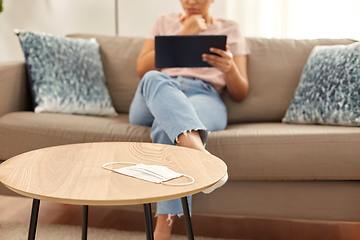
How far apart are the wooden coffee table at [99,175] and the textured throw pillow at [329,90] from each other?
0.80 metres

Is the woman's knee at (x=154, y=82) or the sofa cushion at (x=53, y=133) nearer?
the woman's knee at (x=154, y=82)

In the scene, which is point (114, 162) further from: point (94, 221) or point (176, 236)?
point (94, 221)

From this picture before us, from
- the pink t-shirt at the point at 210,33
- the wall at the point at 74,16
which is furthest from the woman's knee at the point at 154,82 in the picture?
the wall at the point at 74,16

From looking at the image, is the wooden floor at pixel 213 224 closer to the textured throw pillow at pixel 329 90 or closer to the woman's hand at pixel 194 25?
the textured throw pillow at pixel 329 90

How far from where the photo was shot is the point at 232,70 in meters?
1.42

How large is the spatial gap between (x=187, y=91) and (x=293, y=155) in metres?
0.50

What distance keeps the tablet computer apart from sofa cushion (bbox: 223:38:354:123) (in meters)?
0.41

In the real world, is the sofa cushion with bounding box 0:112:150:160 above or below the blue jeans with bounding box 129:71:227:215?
below

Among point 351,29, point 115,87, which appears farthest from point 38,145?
point 351,29

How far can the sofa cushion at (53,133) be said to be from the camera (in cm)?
124

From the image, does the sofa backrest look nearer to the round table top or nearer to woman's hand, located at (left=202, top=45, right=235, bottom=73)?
woman's hand, located at (left=202, top=45, right=235, bottom=73)

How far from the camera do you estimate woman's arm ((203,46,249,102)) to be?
1.29 metres

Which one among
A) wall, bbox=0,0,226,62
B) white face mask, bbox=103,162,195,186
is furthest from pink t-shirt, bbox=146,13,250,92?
wall, bbox=0,0,226,62

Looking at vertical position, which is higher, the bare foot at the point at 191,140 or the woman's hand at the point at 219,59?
the woman's hand at the point at 219,59
